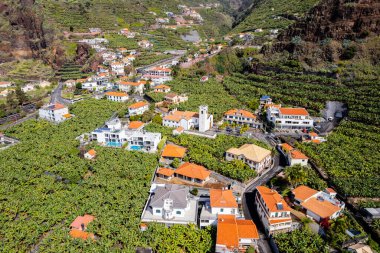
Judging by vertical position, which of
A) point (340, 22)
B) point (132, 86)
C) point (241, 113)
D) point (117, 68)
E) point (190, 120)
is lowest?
point (190, 120)

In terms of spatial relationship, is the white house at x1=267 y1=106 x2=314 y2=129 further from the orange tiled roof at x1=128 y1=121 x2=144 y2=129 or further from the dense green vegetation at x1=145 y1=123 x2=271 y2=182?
the orange tiled roof at x1=128 y1=121 x2=144 y2=129

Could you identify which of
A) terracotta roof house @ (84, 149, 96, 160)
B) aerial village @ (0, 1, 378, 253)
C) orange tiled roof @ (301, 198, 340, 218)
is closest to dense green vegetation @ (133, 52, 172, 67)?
aerial village @ (0, 1, 378, 253)

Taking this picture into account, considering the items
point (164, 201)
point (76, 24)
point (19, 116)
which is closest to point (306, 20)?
point (164, 201)

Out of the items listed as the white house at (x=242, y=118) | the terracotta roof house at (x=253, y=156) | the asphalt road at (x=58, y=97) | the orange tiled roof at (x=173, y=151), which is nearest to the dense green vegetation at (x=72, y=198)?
the orange tiled roof at (x=173, y=151)

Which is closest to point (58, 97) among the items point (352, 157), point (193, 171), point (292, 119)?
point (193, 171)

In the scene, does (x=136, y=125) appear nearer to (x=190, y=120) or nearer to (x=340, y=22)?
(x=190, y=120)
